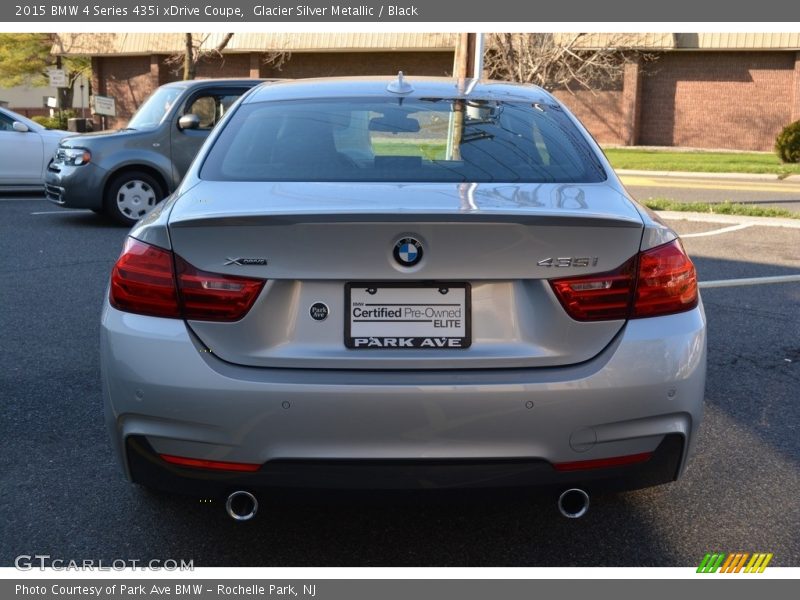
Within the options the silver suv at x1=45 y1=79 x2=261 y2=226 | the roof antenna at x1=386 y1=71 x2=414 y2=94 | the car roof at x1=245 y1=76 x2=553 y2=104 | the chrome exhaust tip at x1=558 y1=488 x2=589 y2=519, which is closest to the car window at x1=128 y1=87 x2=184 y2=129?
the silver suv at x1=45 y1=79 x2=261 y2=226

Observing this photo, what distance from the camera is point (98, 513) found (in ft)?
13.1

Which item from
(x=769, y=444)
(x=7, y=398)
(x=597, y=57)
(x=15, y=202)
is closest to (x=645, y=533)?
(x=769, y=444)

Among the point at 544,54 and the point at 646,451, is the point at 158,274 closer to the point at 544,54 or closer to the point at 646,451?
the point at 646,451

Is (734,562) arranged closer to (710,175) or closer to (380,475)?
(380,475)

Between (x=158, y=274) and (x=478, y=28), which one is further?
(x=478, y=28)

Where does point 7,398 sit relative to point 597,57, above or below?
below

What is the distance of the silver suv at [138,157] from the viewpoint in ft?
40.4

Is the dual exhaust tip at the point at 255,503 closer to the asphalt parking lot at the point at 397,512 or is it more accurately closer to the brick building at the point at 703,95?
the asphalt parking lot at the point at 397,512

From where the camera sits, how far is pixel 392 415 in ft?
10.2

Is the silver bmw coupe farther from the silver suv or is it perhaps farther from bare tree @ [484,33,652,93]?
bare tree @ [484,33,652,93]

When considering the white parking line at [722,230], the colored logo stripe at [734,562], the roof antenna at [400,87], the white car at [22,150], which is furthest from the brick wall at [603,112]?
the colored logo stripe at [734,562]

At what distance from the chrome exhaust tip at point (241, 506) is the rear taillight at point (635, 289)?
1111 mm

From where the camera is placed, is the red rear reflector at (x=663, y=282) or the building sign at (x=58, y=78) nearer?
the red rear reflector at (x=663, y=282)
